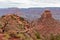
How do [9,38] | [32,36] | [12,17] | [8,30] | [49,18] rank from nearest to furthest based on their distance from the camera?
[9,38]
[8,30]
[32,36]
[12,17]
[49,18]

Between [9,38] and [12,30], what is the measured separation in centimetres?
72

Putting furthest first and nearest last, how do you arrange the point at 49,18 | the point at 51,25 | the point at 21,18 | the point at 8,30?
the point at 49,18, the point at 51,25, the point at 21,18, the point at 8,30

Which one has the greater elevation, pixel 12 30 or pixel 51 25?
pixel 12 30

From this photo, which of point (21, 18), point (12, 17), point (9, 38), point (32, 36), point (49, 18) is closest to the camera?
point (9, 38)

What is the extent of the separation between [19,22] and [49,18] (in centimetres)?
1438

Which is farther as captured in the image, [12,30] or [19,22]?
[19,22]

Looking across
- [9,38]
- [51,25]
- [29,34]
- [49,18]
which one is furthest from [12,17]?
[49,18]

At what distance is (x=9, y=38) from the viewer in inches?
465

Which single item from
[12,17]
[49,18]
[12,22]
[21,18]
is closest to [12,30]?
[12,22]

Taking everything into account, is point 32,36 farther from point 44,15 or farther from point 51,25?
point 44,15

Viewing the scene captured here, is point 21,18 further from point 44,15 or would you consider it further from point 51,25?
point 44,15

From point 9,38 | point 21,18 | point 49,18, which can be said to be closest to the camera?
point 9,38

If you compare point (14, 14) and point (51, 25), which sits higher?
point (14, 14)

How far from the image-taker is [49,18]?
1118 inches
